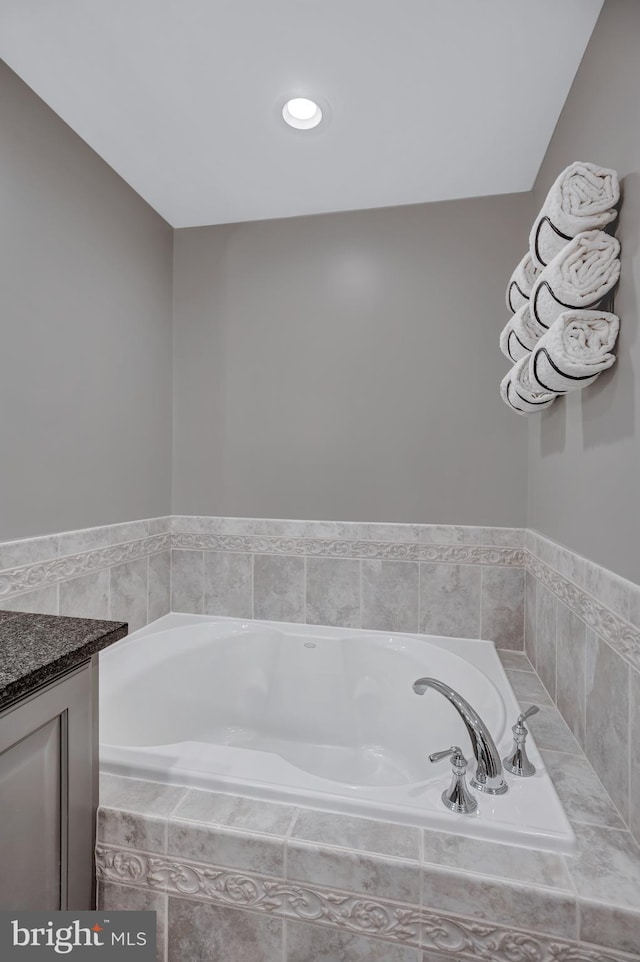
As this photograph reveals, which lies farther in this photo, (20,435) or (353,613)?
(353,613)

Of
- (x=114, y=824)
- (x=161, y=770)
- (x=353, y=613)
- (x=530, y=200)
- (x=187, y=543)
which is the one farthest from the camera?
(x=187, y=543)

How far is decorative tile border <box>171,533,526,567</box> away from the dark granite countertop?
1.29 m

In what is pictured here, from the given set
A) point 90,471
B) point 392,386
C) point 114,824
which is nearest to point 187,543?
point 90,471

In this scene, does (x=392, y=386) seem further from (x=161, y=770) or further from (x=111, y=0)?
(x=161, y=770)

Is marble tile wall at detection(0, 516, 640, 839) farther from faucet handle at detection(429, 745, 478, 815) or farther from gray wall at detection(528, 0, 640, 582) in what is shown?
faucet handle at detection(429, 745, 478, 815)

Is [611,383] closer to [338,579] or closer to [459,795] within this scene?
[459,795]

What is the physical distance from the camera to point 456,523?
2152 mm

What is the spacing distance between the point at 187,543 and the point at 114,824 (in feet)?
4.75

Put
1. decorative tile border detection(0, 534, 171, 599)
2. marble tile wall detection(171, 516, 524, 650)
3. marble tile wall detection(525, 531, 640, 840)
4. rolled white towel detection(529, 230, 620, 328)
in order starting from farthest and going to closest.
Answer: marble tile wall detection(171, 516, 524, 650) → decorative tile border detection(0, 534, 171, 599) → rolled white towel detection(529, 230, 620, 328) → marble tile wall detection(525, 531, 640, 840)

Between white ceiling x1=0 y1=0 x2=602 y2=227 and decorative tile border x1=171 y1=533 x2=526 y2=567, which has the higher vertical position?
white ceiling x1=0 y1=0 x2=602 y2=227

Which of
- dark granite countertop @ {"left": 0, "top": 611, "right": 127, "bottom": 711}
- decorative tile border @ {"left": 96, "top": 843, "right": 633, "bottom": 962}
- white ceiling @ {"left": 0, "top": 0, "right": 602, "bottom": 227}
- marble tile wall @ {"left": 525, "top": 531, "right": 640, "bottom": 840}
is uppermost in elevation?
white ceiling @ {"left": 0, "top": 0, "right": 602, "bottom": 227}

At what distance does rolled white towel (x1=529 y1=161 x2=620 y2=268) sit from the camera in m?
1.13

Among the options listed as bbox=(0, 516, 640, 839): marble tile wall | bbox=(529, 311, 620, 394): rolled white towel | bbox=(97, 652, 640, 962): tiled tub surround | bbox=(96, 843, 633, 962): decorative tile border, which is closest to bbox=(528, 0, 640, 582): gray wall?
bbox=(529, 311, 620, 394): rolled white towel

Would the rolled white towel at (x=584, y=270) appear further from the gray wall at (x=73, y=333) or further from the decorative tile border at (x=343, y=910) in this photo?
the gray wall at (x=73, y=333)
